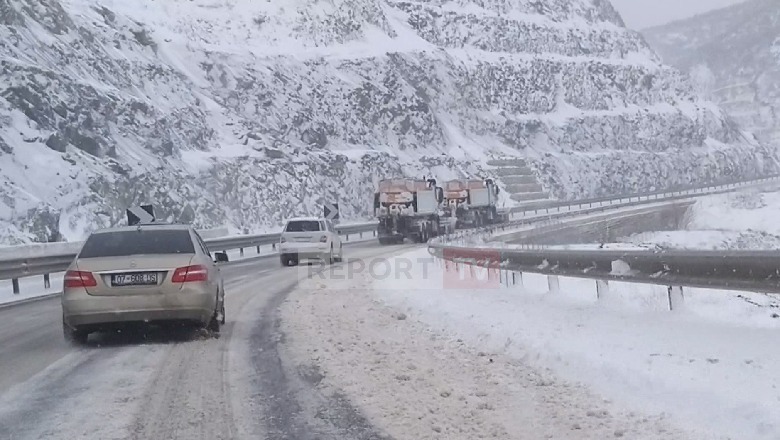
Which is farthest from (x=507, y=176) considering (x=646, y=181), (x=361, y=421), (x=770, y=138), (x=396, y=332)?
(x=770, y=138)

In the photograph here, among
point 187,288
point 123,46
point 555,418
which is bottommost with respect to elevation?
point 555,418

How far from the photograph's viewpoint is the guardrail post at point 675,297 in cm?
1077

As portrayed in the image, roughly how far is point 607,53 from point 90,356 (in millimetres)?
100600

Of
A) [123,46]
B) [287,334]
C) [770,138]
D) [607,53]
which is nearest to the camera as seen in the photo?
[287,334]

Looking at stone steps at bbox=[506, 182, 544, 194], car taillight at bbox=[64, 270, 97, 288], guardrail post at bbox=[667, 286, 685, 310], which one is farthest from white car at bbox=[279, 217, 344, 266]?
stone steps at bbox=[506, 182, 544, 194]

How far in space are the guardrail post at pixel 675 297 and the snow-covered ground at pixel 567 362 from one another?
6.8 inches

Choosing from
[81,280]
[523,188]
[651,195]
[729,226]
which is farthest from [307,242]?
[651,195]

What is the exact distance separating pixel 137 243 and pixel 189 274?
1.00 meters

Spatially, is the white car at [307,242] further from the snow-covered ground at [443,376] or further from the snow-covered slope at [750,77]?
the snow-covered slope at [750,77]

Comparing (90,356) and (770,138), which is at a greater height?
(770,138)

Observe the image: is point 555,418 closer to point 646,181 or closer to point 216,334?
point 216,334

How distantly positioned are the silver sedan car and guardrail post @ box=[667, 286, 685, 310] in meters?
5.94

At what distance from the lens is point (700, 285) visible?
9.76m

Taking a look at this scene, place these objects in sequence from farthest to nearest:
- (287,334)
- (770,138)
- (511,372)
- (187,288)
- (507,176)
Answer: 1. (770,138)
2. (507,176)
3. (287,334)
4. (187,288)
5. (511,372)
